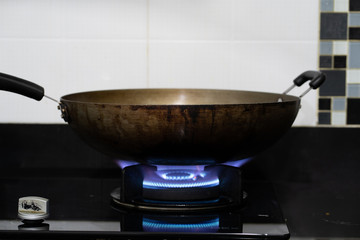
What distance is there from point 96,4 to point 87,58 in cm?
14

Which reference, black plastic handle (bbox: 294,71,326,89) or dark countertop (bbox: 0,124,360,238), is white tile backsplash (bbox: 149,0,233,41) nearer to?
black plastic handle (bbox: 294,71,326,89)

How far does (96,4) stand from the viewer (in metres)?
1.28

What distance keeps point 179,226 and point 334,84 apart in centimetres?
64

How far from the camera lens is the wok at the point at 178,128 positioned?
2.68ft

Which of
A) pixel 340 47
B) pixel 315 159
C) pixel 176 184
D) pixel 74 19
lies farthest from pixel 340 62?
pixel 74 19

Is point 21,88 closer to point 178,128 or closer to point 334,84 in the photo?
point 178,128

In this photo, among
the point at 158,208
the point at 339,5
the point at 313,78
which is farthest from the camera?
the point at 339,5

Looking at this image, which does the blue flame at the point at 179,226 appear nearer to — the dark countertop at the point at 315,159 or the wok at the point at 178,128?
the wok at the point at 178,128

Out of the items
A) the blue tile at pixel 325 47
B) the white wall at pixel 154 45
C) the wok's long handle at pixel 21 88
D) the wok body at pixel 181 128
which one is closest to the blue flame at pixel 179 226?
the wok body at pixel 181 128

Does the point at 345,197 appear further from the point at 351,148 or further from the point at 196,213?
the point at 196,213

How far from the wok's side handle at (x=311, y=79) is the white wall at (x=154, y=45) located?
11 centimetres

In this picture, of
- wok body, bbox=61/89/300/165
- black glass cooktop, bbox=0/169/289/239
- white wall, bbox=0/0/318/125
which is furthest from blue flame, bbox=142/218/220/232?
white wall, bbox=0/0/318/125

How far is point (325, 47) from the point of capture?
4.13 ft

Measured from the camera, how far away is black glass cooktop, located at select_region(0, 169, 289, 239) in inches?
31.8
